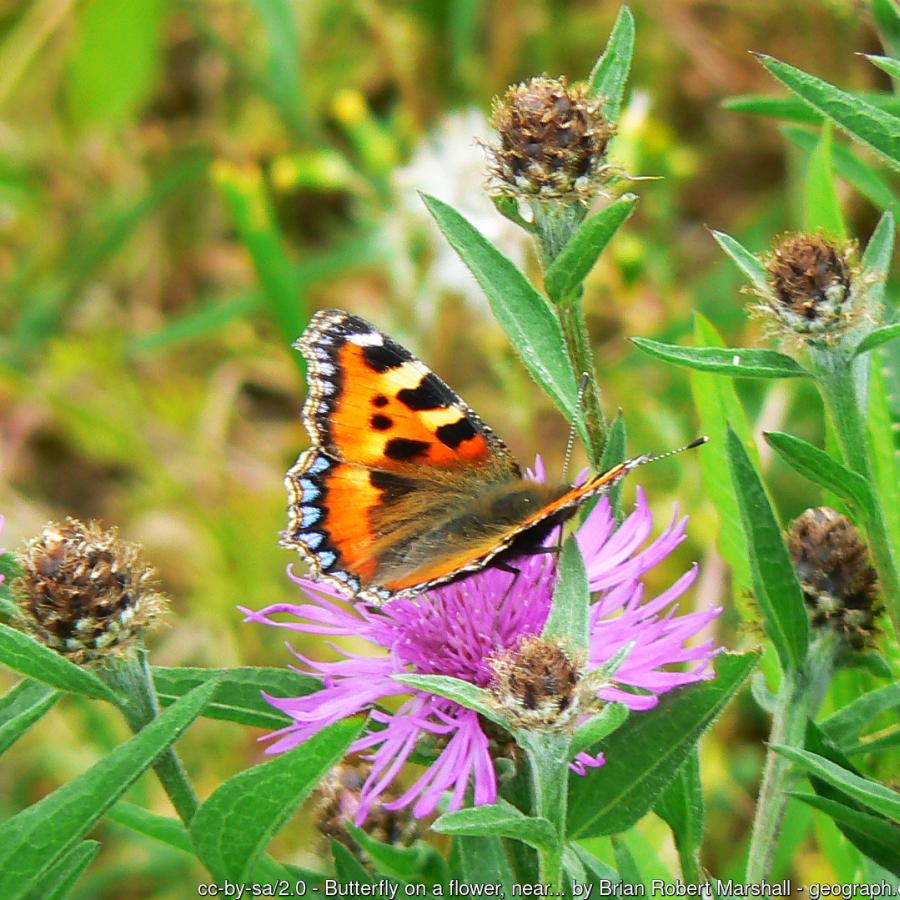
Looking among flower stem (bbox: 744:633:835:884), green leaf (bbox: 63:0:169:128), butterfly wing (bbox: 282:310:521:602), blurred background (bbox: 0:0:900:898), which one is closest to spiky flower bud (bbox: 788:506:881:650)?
flower stem (bbox: 744:633:835:884)

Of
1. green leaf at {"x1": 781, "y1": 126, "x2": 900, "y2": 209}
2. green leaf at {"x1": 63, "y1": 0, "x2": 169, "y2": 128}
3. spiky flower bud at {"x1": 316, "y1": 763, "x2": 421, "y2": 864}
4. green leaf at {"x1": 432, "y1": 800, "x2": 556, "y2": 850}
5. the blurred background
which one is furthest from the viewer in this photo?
green leaf at {"x1": 63, "y1": 0, "x2": 169, "y2": 128}

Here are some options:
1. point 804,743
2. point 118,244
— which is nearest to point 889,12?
point 804,743

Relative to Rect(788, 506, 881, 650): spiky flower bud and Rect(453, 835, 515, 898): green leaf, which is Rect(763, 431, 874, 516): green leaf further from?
Rect(453, 835, 515, 898): green leaf

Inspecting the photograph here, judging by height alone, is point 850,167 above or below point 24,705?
above

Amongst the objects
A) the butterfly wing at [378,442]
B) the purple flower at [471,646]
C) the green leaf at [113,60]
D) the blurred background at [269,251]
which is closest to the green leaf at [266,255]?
the blurred background at [269,251]

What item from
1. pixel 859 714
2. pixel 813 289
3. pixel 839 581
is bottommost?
pixel 859 714

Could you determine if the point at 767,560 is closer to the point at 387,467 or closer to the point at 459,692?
the point at 459,692

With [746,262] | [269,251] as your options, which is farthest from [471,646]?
[269,251]
